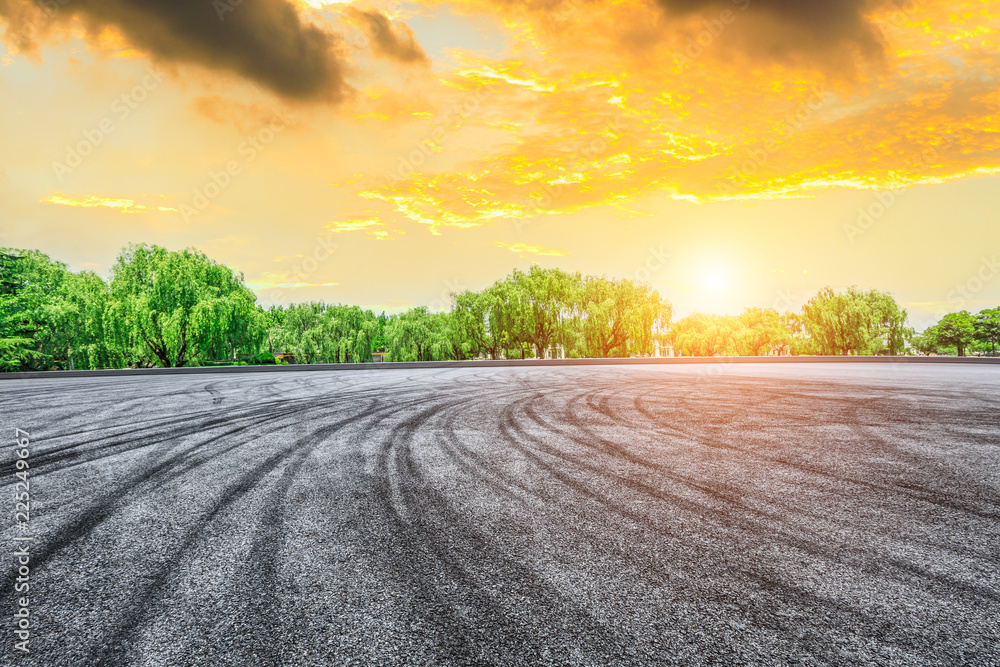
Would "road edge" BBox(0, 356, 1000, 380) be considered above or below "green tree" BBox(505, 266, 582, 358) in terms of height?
below

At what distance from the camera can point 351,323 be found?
4947cm

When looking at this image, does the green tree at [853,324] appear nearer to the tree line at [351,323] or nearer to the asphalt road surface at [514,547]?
the tree line at [351,323]

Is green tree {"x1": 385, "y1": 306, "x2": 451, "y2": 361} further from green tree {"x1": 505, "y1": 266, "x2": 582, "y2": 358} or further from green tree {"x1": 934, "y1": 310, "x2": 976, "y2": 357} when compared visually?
green tree {"x1": 934, "y1": 310, "x2": 976, "y2": 357}

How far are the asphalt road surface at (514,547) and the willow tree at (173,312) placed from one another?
28400 mm

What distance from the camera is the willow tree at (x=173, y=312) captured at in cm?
3275

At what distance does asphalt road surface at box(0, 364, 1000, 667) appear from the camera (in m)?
2.59

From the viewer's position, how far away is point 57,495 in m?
5.22

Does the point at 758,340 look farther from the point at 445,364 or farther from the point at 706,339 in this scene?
the point at 445,364

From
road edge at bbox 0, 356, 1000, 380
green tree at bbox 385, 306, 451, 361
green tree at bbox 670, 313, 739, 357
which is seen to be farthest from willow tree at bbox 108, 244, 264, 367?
green tree at bbox 670, 313, 739, 357

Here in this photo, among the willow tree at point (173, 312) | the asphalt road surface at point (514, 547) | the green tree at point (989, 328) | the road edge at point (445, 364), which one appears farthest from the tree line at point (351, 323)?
the green tree at point (989, 328)

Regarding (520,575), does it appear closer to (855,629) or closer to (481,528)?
(481,528)

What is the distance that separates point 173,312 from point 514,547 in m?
37.5

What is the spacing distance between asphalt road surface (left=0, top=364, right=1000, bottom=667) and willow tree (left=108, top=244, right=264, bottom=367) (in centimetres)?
2840

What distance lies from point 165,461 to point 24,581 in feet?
11.0
